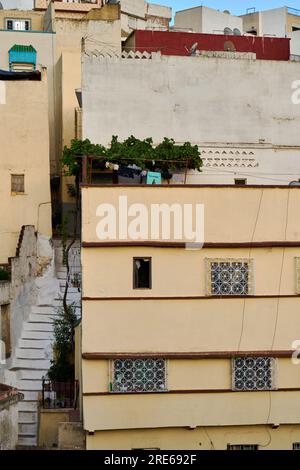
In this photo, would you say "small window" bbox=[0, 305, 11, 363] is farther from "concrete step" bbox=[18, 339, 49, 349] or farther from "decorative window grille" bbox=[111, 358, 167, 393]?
"decorative window grille" bbox=[111, 358, 167, 393]

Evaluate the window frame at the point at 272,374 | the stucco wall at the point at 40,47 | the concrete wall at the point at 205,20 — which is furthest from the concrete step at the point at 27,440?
the concrete wall at the point at 205,20

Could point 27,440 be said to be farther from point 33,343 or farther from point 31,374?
point 33,343

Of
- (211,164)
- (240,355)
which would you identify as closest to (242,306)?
(240,355)

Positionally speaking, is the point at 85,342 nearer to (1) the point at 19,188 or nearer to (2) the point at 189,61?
(1) the point at 19,188

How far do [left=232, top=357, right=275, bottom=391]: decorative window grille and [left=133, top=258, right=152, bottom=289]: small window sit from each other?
7.75 feet

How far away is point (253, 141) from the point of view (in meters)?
28.7

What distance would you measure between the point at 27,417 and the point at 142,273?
4.96m

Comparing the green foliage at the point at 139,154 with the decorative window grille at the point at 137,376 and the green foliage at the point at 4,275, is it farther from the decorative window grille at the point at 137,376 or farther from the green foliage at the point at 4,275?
the decorative window grille at the point at 137,376

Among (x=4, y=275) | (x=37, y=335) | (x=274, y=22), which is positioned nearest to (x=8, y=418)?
(x=37, y=335)

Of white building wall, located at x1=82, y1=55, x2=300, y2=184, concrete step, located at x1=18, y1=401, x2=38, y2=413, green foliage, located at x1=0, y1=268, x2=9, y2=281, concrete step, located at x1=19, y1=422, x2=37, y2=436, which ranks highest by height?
white building wall, located at x1=82, y1=55, x2=300, y2=184

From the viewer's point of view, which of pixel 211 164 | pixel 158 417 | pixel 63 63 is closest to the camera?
pixel 158 417

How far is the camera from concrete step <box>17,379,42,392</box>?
2289 cm

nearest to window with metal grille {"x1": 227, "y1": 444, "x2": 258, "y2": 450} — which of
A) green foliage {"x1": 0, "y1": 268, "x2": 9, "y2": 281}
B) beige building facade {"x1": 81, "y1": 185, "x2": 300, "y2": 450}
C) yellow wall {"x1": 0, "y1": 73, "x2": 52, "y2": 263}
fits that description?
beige building facade {"x1": 81, "y1": 185, "x2": 300, "y2": 450}

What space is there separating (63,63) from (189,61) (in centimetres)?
607
